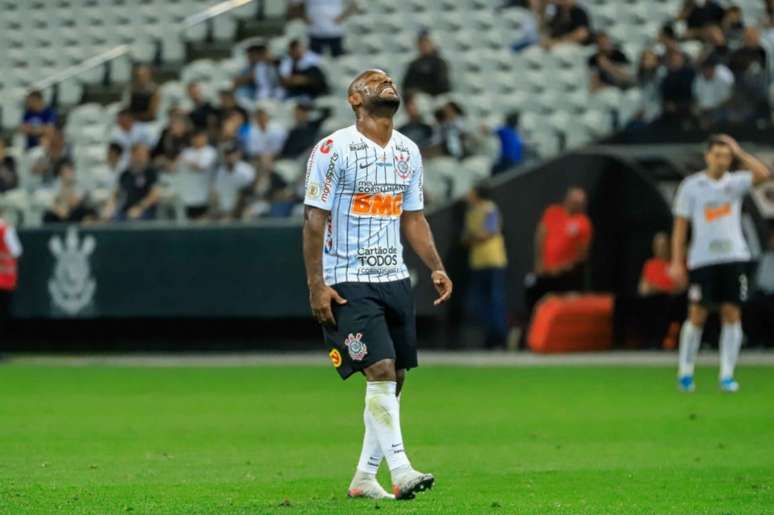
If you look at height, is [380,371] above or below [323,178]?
below

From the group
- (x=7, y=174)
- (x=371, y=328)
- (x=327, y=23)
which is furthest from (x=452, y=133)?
(x=371, y=328)

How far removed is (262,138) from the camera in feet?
81.4

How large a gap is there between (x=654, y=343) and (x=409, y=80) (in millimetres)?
5208

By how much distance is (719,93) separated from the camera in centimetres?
2348

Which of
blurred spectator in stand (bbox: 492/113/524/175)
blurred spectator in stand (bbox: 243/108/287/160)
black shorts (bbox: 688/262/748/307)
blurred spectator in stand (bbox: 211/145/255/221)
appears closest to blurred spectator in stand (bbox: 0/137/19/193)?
blurred spectator in stand (bbox: 211/145/255/221)

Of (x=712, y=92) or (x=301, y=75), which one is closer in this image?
(x=712, y=92)

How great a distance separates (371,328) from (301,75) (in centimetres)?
1831

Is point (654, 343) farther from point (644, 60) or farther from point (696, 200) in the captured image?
point (696, 200)

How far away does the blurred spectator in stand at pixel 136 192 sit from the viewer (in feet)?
81.5

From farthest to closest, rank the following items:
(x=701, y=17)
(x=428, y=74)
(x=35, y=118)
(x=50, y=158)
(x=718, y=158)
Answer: (x=35, y=118) → (x=50, y=158) → (x=428, y=74) → (x=701, y=17) → (x=718, y=158)

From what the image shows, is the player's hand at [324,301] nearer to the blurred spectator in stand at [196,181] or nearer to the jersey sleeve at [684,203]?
the jersey sleeve at [684,203]

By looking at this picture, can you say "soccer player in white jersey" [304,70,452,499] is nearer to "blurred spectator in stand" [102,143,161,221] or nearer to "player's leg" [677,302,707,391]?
"player's leg" [677,302,707,391]

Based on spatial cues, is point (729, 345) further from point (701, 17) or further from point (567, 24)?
point (567, 24)

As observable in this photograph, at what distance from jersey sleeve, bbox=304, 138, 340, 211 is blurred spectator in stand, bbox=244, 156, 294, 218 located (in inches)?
595
